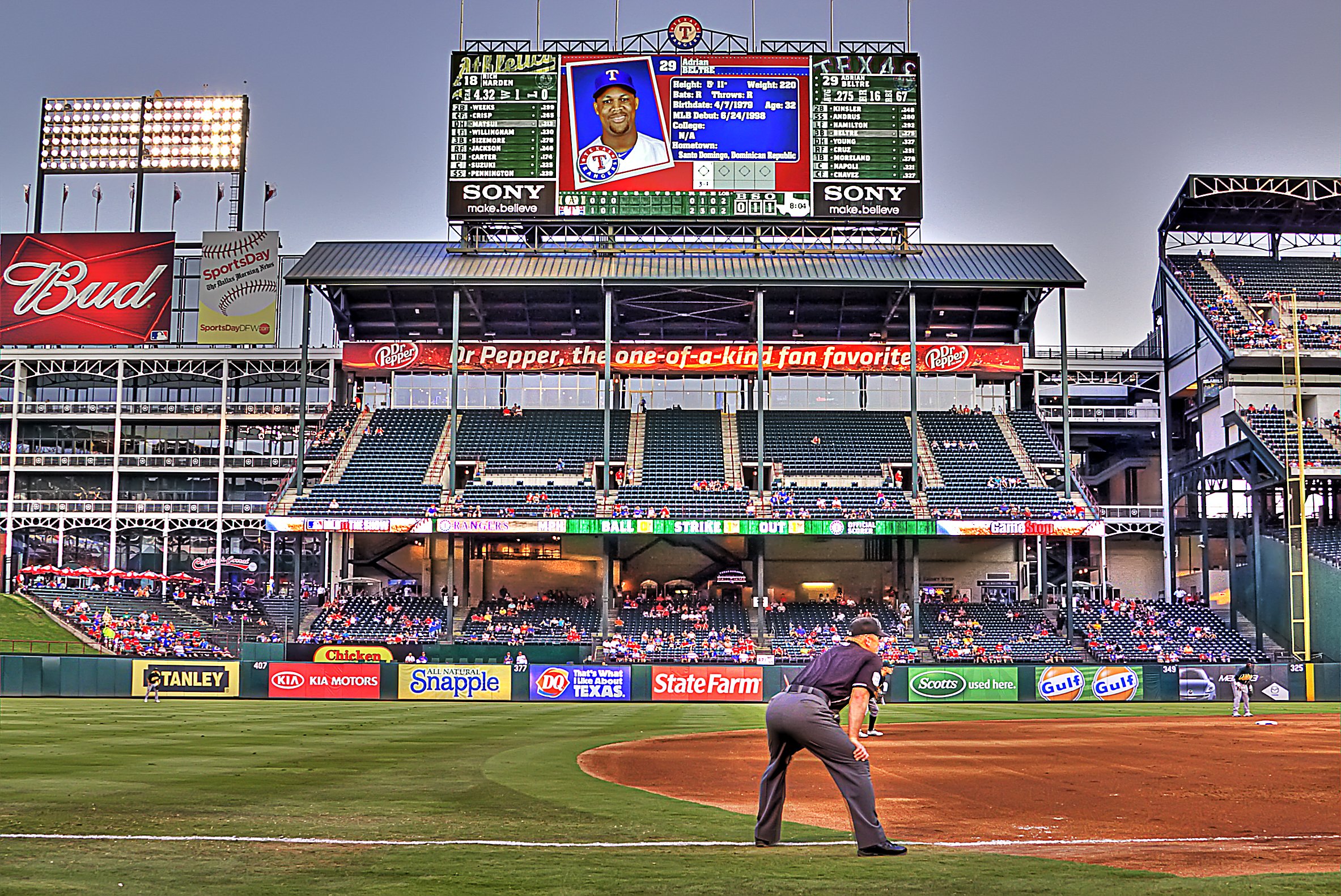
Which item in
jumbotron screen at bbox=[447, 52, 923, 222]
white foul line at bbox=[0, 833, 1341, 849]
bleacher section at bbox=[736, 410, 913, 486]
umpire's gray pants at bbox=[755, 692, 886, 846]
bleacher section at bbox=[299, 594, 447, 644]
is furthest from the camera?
bleacher section at bbox=[736, 410, 913, 486]

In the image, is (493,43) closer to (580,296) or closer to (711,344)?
(580,296)

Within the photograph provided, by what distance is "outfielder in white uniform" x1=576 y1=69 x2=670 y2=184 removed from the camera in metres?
55.5

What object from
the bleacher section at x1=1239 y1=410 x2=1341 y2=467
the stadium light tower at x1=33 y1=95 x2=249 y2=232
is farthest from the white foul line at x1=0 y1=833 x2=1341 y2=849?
the stadium light tower at x1=33 y1=95 x2=249 y2=232

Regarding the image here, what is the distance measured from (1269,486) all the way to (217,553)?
48.0 metres

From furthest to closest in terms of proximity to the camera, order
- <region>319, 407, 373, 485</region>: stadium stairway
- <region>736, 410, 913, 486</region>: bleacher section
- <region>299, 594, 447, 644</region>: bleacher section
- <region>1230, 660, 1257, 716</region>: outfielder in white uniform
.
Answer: <region>736, 410, 913, 486</region>: bleacher section
<region>319, 407, 373, 485</region>: stadium stairway
<region>299, 594, 447, 644</region>: bleacher section
<region>1230, 660, 1257, 716</region>: outfielder in white uniform

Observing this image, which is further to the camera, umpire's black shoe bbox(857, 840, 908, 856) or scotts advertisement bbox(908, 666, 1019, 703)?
scotts advertisement bbox(908, 666, 1019, 703)

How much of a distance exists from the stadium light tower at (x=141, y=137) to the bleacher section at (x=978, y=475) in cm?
3637

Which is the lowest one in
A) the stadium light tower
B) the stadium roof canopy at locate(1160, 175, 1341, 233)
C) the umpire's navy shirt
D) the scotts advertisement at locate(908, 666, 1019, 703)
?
the scotts advertisement at locate(908, 666, 1019, 703)

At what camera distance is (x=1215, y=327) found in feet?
187

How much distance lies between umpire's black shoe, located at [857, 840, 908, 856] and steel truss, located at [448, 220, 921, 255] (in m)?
47.5

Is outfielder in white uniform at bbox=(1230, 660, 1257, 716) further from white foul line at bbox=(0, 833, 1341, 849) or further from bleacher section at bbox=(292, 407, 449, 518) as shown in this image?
bleacher section at bbox=(292, 407, 449, 518)

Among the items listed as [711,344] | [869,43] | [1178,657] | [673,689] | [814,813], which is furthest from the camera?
[711,344]

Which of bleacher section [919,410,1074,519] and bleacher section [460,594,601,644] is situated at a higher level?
bleacher section [919,410,1074,519]

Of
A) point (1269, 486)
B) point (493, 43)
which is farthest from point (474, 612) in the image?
point (1269, 486)
